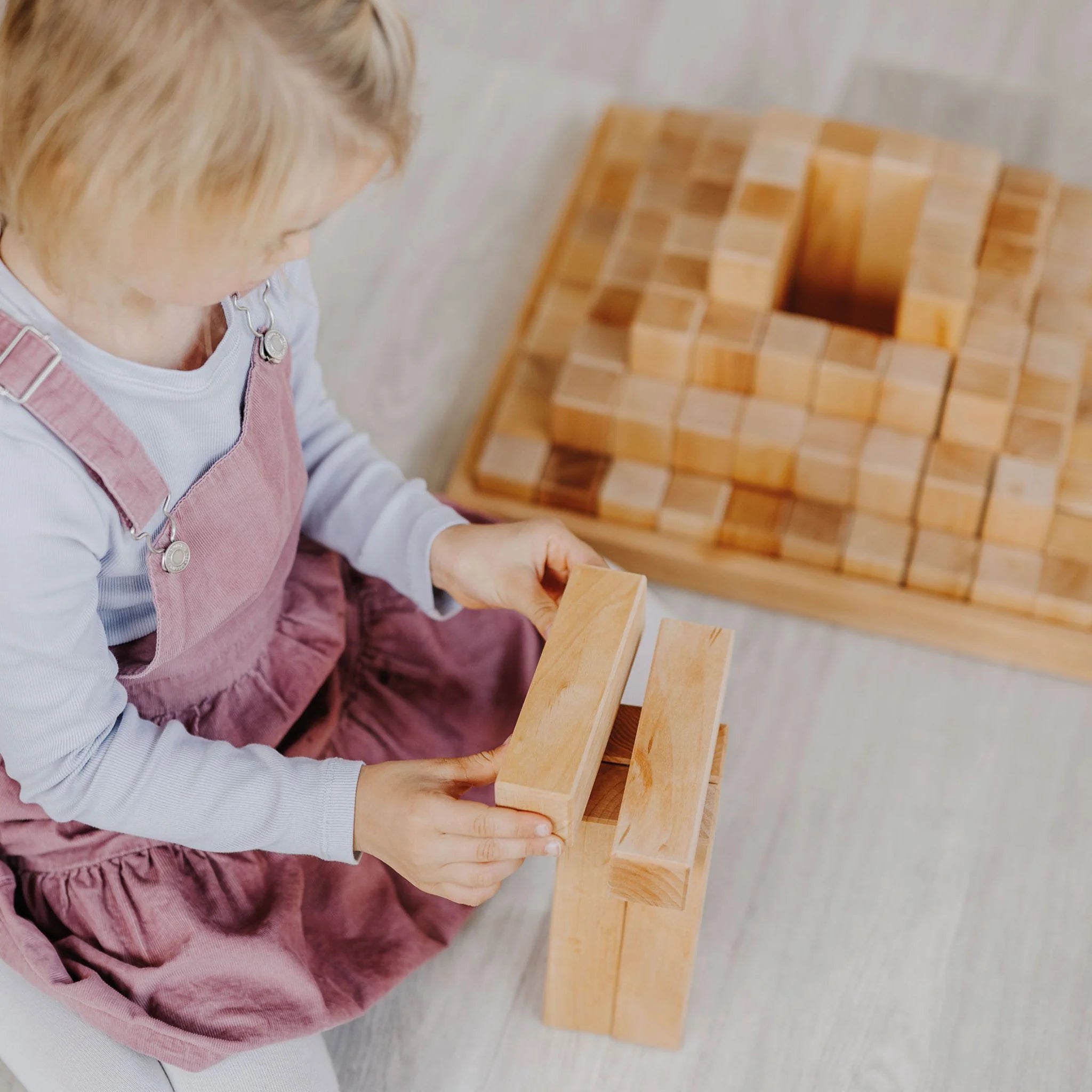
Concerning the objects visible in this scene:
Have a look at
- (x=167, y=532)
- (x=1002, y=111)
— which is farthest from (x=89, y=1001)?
(x=1002, y=111)

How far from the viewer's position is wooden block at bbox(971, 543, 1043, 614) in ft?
4.07

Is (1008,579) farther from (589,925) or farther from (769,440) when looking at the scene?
(589,925)

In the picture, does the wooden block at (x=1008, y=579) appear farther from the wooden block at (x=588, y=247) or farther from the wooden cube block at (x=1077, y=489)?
the wooden block at (x=588, y=247)

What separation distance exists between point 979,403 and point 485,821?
2.33 feet

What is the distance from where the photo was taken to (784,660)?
4.22ft

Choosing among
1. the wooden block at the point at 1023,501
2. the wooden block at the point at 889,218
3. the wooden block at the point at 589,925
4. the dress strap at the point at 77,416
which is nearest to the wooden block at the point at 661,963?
the wooden block at the point at 589,925

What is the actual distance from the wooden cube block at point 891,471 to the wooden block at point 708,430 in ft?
0.42

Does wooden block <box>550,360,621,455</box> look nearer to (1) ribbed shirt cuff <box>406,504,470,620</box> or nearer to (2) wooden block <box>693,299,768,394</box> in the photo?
(2) wooden block <box>693,299,768,394</box>

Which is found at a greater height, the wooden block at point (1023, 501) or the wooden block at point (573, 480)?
the wooden block at point (1023, 501)

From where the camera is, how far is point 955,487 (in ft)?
4.07

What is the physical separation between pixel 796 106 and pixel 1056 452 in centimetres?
80

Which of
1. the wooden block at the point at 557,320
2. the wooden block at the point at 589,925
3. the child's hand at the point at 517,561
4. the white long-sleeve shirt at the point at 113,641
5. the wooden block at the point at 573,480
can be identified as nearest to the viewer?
the white long-sleeve shirt at the point at 113,641

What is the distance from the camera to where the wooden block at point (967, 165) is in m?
1.32

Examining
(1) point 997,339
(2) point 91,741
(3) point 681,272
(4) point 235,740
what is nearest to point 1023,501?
(1) point 997,339
